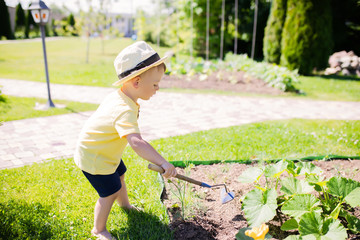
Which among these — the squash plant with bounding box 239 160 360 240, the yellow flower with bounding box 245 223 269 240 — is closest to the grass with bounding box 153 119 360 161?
the squash plant with bounding box 239 160 360 240

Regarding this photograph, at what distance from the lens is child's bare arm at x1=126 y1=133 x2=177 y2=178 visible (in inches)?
70.3

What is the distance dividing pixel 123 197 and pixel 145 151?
72 centimetres

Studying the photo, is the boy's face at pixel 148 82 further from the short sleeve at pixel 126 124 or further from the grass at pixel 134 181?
the grass at pixel 134 181

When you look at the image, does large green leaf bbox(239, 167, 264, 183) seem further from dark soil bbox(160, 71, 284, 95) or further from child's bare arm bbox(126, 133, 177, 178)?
dark soil bbox(160, 71, 284, 95)

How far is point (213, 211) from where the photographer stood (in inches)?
92.0

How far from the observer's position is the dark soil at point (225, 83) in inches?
301

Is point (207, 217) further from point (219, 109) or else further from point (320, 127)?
point (219, 109)

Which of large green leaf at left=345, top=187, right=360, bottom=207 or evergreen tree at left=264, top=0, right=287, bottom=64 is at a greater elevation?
evergreen tree at left=264, top=0, right=287, bottom=64

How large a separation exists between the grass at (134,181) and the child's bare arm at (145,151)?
0.54m

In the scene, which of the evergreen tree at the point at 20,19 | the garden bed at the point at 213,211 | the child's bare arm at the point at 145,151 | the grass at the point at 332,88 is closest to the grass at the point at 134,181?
the garden bed at the point at 213,211

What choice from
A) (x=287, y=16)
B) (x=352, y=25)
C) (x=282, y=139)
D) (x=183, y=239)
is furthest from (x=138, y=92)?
(x=352, y=25)

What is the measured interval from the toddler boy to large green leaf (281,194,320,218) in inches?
30.3

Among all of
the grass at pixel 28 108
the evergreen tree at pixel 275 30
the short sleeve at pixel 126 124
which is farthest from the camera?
the evergreen tree at pixel 275 30

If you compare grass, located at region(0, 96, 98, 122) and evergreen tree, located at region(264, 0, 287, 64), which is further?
evergreen tree, located at region(264, 0, 287, 64)
